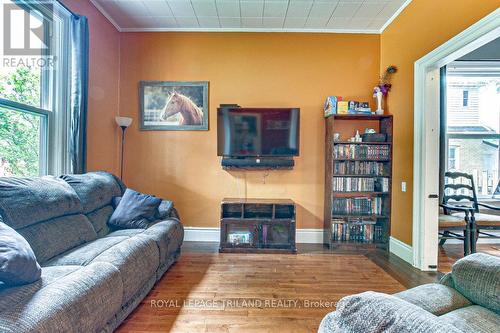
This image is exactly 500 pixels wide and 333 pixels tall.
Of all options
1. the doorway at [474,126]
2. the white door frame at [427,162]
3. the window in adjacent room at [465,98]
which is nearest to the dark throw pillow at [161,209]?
→ the white door frame at [427,162]

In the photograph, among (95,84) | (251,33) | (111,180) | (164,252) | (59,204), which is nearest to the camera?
(59,204)

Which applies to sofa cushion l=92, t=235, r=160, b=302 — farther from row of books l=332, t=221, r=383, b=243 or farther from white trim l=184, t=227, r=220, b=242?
row of books l=332, t=221, r=383, b=243

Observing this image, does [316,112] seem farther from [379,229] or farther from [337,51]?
[379,229]

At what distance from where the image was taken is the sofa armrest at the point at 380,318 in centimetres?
72

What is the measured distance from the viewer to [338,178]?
3766 millimetres

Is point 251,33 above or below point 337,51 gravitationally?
above

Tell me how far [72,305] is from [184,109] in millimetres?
3079

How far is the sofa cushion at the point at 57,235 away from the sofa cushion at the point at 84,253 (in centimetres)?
6

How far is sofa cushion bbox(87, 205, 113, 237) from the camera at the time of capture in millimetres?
2578

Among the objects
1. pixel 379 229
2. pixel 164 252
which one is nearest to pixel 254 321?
pixel 164 252

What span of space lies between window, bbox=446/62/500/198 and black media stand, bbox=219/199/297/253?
2791 mm

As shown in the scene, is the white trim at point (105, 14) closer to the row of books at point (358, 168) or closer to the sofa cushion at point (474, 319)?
the row of books at point (358, 168)

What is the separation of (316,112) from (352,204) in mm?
1434
